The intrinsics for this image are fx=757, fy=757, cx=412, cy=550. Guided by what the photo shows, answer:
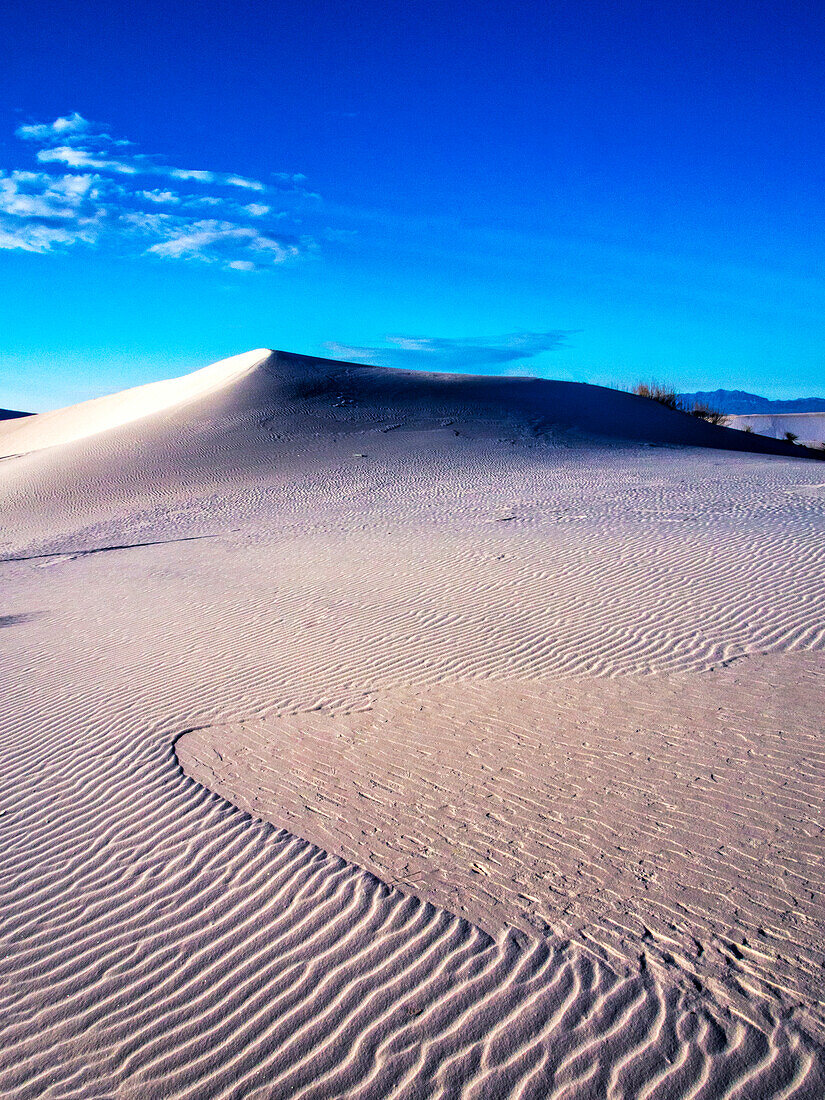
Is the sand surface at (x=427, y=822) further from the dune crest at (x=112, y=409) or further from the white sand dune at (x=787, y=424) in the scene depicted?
the white sand dune at (x=787, y=424)

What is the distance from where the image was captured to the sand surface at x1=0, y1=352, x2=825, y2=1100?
10.1 ft

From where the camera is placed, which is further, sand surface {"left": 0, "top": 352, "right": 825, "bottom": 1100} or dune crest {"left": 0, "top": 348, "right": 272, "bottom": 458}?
dune crest {"left": 0, "top": 348, "right": 272, "bottom": 458}

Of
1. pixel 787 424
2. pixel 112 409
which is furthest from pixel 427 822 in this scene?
pixel 787 424

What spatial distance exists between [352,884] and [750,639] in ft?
17.0

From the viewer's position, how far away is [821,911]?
364cm

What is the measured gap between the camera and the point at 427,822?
4.70 metres

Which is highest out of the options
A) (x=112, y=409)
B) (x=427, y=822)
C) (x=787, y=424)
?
(x=787, y=424)

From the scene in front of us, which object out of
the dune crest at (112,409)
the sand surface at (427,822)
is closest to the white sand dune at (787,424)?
the dune crest at (112,409)

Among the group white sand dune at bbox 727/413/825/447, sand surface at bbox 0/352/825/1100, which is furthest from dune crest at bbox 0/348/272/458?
white sand dune at bbox 727/413/825/447

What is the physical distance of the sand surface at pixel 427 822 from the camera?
308 cm

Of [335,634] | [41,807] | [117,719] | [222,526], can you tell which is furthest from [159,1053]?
[222,526]

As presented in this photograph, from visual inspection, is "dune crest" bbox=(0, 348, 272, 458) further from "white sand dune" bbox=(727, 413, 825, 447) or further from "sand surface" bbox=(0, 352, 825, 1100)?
"white sand dune" bbox=(727, 413, 825, 447)

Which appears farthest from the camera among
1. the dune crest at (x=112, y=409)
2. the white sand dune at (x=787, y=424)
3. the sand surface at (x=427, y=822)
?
the white sand dune at (x=787, y=424)

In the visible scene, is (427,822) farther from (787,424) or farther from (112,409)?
(787,424)
